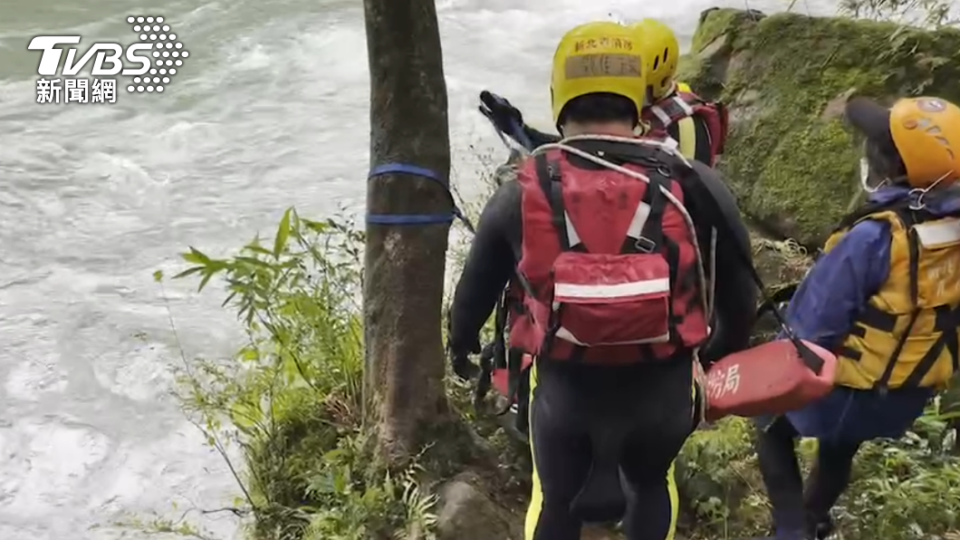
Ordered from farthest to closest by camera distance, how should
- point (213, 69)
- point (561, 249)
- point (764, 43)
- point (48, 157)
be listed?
point (213, 69)
point (48, 157)
point (764, 43)
point (561, 249)

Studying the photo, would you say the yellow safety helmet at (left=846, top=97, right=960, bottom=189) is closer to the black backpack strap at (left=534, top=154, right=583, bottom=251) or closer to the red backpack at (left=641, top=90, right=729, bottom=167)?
the red backpack at (left=641, top=90, right=729, bottom=167)

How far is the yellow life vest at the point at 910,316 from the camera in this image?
3098 millimetres

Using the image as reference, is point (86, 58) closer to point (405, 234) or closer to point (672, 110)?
point (405, 234)

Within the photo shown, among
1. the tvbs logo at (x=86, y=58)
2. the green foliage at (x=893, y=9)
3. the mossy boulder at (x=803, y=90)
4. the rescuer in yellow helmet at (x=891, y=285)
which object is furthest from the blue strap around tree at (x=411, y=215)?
the tvbs logo at (x=86, y=58)

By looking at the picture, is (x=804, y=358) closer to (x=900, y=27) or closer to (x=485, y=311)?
(x=485, y=311)

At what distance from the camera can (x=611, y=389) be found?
2.82 m

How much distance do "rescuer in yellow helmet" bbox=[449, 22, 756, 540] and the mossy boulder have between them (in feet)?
9.45

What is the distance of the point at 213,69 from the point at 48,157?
6.15 feet

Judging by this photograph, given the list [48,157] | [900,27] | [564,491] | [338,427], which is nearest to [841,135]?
[900,27]

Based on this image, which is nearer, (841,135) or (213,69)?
(841,135)

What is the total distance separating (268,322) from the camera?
445 centimetres

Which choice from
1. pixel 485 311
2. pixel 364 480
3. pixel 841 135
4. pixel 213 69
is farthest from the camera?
pixel 213 69

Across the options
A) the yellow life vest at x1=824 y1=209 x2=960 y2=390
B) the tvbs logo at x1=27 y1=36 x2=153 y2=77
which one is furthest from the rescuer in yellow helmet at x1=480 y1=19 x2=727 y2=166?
the tvbs logo at x1=27 y1=36 x2=153 y2=77

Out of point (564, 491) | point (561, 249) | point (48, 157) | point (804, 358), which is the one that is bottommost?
point (48, 157)
